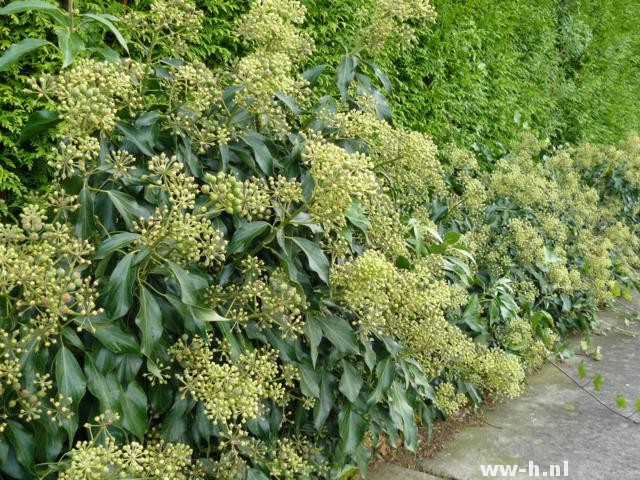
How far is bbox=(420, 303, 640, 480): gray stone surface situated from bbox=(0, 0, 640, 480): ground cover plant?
0.38 metres

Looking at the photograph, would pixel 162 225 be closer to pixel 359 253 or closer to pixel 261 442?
pixel 261 442

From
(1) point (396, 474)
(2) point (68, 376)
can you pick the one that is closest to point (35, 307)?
(2) point (68, 376)

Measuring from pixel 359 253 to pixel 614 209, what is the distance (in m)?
5.39

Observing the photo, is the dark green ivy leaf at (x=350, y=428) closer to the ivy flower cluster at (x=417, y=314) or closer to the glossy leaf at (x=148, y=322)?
the ivy flower cluster at (x=417, y=314)

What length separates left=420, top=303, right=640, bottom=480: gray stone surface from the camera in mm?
3998

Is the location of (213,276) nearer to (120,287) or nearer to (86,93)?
(120,287)

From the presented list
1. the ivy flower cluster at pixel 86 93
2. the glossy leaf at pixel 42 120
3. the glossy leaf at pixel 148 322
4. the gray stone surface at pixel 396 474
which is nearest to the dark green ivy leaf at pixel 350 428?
the gray stone surface at pixel 396 474

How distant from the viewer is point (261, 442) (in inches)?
105

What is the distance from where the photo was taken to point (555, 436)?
14.3 ft

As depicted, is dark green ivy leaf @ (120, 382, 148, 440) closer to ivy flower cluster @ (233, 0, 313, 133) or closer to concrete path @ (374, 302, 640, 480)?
ivy flower cluster @ (233, 0, 313, 133)

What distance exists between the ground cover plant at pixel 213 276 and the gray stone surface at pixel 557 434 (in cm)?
38

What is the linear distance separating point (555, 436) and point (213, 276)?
2760 mm

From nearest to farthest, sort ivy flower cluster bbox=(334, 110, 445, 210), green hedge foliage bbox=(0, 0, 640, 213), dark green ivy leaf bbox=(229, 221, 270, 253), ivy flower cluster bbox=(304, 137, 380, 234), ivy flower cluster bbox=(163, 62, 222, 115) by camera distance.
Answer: ivy flower cluster bbox=(304, 137, 380, 234)
dark green ivy leaf bbox=(229, 221, 270, 253)
ivy flower cluster bbox=(163, 62, 222, 115)
ivy flower cluster bbox=(334, 110, 445, 210)
green hedge foliage bbox=(0, 0, 640, 213)

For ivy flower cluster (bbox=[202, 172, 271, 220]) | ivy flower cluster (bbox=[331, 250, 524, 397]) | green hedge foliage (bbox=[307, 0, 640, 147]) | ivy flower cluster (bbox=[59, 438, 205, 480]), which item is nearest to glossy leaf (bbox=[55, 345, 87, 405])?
ivy flower cluster (bbox=[59, 438, 205, 480])
